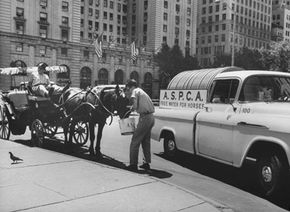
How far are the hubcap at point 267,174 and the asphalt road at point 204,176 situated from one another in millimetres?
349

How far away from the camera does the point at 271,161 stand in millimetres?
7152

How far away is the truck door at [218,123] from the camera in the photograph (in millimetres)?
8117

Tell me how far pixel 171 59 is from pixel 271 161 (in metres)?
71.3

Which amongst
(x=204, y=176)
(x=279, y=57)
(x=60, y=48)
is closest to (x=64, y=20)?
(x=60, y=48)

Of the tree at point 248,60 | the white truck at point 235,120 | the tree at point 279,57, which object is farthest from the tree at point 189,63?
the white truck at point 235,120

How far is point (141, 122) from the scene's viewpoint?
8.81 metres

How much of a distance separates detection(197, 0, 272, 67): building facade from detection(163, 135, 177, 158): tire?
352 feet

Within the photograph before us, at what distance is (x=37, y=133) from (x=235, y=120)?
6.00 metres

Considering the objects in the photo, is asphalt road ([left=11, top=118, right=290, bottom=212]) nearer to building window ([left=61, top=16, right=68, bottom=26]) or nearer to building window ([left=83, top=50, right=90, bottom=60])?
building window ([left=61, top=16, right=68, bottom=26])

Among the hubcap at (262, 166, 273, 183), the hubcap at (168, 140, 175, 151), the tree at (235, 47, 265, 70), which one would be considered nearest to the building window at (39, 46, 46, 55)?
the tree at (235, 47, 265, 70)

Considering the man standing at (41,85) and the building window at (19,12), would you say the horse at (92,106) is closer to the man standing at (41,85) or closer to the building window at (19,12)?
the man standing at (41,85)

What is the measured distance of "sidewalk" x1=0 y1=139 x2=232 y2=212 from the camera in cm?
589

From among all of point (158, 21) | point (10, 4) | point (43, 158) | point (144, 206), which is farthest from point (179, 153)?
point (158, 21)

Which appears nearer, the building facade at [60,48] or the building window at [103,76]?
the building facade at [60,48]
